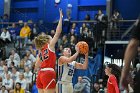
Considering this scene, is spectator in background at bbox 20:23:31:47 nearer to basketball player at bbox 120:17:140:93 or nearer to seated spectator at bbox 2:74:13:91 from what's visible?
seated spectator at bbox 2:74:13:91

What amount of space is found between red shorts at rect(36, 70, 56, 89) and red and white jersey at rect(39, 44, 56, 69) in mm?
131

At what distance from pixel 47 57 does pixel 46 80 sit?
427mm

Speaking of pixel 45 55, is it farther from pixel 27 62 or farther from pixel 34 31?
pixel 34 31

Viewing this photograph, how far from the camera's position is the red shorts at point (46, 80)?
6.60 m

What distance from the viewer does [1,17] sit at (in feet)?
71.3

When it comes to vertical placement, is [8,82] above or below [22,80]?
below

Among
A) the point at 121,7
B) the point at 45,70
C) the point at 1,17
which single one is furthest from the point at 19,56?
the point at 45,70

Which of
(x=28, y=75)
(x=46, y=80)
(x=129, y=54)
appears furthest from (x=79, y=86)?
(x=129, y=54)

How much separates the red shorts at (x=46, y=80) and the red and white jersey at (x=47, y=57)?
131 mm

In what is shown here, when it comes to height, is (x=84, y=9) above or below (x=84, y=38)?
above

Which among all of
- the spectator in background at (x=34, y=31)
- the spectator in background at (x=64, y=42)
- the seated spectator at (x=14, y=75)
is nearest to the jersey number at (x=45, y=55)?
the seated spectator at (x=14, y=75)

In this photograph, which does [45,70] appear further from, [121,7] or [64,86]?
[121,7]

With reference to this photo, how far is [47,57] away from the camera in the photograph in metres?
6.60

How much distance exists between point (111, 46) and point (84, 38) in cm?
296
